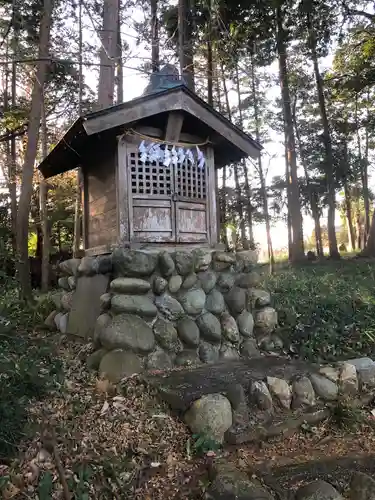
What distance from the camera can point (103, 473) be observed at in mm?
2936

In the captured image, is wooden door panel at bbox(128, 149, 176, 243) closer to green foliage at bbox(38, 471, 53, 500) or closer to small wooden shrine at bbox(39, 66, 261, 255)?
small wooden shrine at bbox(39, 66, 261, 255)

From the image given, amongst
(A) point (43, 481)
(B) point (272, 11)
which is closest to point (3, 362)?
(A) point (43, 481)

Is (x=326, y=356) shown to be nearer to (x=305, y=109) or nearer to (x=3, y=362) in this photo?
(x=3, y=362)

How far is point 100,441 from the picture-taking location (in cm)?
334

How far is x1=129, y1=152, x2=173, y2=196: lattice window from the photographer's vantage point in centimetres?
A: 567

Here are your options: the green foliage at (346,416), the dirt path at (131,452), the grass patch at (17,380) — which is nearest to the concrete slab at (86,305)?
the grass patch at (17,380)

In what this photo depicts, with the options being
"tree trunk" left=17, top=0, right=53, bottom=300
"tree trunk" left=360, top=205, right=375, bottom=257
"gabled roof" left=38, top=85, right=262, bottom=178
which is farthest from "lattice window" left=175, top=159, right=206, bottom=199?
"tree trunk" left=360, top=205, right=375, bottom=257

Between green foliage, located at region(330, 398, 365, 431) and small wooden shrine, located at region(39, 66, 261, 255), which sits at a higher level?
small wooden shrine, located at region(39, 66, 261, 255)

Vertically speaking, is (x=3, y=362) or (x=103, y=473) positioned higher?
(x=3, y=362)

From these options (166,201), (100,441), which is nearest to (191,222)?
(166,201)

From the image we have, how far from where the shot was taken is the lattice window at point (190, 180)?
603cm

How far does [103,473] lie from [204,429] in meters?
1.04

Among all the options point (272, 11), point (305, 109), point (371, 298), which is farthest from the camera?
point (305, 109)

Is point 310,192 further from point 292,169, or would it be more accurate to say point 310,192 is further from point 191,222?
point 191,222
